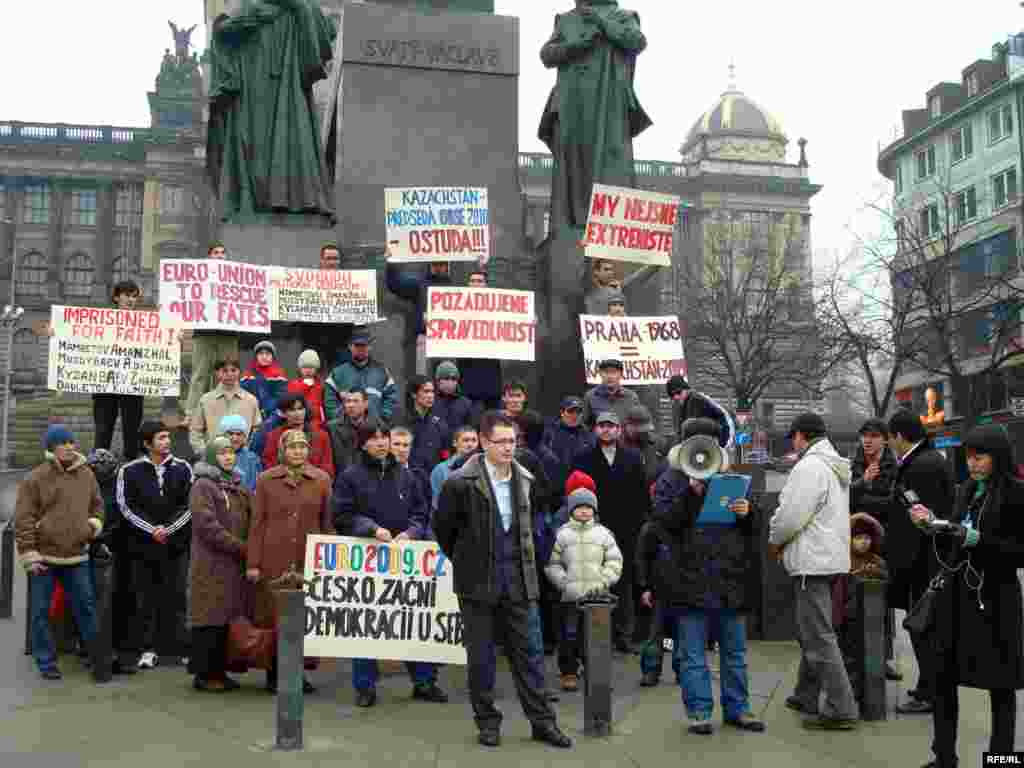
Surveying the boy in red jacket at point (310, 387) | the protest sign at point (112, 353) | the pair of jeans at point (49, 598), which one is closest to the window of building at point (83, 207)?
the protest sign at point (112, 353)

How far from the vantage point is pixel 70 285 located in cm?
9425

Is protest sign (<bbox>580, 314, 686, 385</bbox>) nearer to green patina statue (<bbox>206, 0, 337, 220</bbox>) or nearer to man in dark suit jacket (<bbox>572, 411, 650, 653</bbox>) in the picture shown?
man in dark suit jacket (<bbox>572, 411, 650, 653</bbox>)

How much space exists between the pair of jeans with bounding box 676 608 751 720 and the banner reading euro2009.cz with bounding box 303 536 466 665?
4.83 feet

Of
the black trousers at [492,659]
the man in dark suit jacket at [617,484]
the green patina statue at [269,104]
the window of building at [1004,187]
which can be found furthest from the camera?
the window of building at [1004,187]

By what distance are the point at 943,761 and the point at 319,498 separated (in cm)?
425

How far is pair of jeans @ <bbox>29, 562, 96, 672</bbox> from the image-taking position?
841 centimetres

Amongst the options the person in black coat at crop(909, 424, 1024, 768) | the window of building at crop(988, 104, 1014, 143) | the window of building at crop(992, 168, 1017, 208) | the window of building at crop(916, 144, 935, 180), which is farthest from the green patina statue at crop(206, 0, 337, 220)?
the window of building at crop(916, 144, 935, 180)

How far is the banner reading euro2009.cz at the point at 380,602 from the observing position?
7434mm

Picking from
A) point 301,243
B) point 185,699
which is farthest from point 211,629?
point 301,243

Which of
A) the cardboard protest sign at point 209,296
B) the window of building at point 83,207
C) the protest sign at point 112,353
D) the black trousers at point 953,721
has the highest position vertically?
the window of building at point 83,207

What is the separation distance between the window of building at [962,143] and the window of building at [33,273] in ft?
229

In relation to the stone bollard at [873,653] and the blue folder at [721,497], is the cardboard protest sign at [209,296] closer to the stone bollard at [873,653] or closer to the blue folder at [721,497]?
the blue folder at [721,497]

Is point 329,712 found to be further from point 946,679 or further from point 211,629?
point 946,679

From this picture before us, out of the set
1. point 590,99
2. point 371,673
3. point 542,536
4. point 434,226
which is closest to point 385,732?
point 371,673
